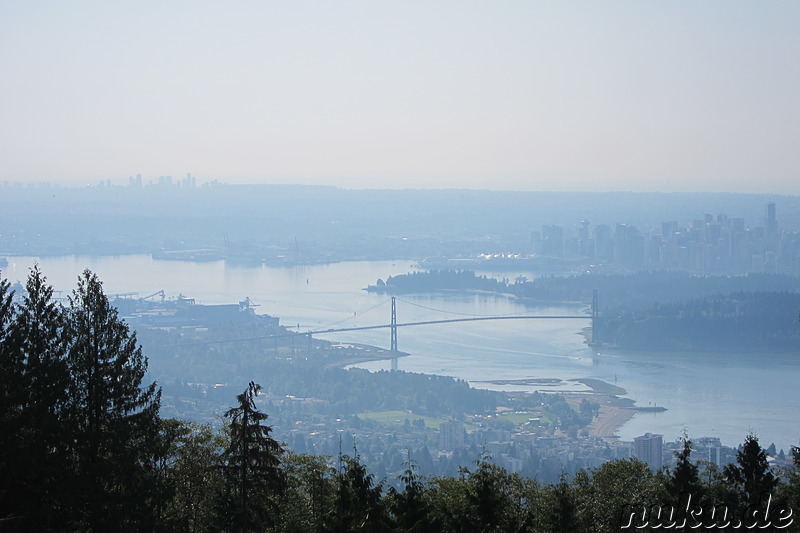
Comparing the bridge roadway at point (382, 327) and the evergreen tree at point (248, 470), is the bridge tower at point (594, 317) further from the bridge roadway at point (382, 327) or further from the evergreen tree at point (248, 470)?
the evergreen tree at point (248, 470)

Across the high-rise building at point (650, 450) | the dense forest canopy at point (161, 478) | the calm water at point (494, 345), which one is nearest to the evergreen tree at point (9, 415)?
the dense forest canopy at point (161, 478)

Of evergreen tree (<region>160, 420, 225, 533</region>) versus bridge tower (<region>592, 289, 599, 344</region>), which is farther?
bridge tower (<region>592, 289, 599, 344</region>)

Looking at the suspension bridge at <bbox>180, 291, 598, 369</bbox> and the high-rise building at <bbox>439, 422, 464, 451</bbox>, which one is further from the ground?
the suspension bridge at <bbox>180, 291, 598, 369</bbox>

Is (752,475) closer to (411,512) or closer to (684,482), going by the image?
(684,482)

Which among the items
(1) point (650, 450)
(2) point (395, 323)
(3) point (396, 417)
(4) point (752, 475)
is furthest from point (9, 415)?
(2) point (395, 323)

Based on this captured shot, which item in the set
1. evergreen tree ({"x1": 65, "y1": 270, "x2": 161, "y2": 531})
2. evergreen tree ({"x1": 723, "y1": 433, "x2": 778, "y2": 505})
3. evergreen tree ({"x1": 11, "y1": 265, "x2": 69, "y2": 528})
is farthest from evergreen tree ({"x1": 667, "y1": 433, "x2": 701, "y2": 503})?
evergreen tree ({"x1": 11, "y1": 265, "x2": 69, "y2": 528})

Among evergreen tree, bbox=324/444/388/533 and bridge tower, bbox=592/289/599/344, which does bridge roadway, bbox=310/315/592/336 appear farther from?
evergreen tree, bbox=324/444/388/533
